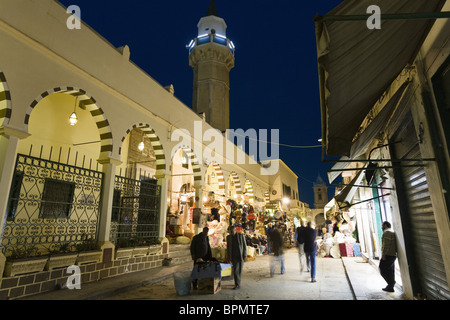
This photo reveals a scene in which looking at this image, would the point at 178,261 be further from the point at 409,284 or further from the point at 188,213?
the point at 409,284

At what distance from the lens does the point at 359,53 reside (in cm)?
260

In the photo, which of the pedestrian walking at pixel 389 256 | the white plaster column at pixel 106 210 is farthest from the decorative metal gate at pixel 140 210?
→ the pedestrian walking at pixel 389 256

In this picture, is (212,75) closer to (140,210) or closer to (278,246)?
(140,210)

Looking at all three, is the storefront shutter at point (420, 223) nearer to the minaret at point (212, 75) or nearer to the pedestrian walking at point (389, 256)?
the pedestrian walking at point (389, 256)

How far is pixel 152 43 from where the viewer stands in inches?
2367

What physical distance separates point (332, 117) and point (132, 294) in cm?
499

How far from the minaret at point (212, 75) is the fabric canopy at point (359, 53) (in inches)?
592

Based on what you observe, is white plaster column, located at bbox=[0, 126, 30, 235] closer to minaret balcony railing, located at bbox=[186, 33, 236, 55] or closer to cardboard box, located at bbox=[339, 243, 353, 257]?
cardboard box, located at bbox=[339, 243, 353, 257]

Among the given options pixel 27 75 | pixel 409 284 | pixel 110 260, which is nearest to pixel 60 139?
pixel 27 75

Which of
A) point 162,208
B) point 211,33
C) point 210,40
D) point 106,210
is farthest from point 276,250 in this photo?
point 211,33

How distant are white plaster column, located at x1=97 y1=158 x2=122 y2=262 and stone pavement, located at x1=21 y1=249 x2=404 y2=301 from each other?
741 mm

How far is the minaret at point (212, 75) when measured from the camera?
18.5 m

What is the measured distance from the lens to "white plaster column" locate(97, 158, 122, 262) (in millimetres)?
6223

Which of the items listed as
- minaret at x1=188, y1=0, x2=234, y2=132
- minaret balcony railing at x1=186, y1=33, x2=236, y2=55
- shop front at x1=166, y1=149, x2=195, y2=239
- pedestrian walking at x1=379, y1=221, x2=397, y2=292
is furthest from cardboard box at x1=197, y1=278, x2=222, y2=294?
minaret balcony railing at x1=186, y1=33, x2=236, y2=55
